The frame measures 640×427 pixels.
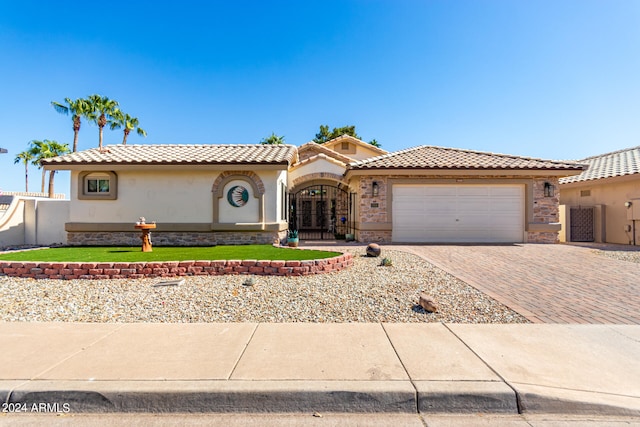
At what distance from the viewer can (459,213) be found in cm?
1417

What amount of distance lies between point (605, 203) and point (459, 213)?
851 cm

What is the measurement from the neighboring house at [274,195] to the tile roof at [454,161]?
5 cm

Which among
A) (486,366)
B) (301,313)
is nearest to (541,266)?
(486,366)

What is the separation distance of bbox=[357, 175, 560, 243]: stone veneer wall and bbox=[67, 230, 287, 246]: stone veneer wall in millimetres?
4374

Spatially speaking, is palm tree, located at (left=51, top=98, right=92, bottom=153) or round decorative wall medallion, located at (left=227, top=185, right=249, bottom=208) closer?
round decorative wall medallion, located at (left=227, top=185, right=249, bottom=208)

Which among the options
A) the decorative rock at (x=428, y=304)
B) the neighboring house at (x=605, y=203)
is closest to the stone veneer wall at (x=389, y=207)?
the neighboring house at (x=605, y=203)

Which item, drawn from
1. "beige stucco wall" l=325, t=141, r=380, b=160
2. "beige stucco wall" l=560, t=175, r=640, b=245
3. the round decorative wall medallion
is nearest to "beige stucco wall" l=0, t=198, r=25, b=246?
the round decorative wall medallion

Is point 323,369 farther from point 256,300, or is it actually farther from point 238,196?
point 238,196

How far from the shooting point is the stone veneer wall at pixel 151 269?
720 cm

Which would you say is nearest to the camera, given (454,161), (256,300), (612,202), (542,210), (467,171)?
(256,300)

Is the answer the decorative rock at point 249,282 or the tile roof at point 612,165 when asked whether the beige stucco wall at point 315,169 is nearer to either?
the tile roof at point 612,165

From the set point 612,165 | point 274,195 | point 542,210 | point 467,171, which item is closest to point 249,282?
point 274,195

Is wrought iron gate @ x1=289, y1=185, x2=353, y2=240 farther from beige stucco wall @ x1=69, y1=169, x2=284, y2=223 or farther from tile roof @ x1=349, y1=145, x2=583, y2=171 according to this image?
beige stucco wall @ x1=69, y1=169, x2=284, y2=223

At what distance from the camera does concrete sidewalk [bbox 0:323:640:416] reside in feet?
9.50
